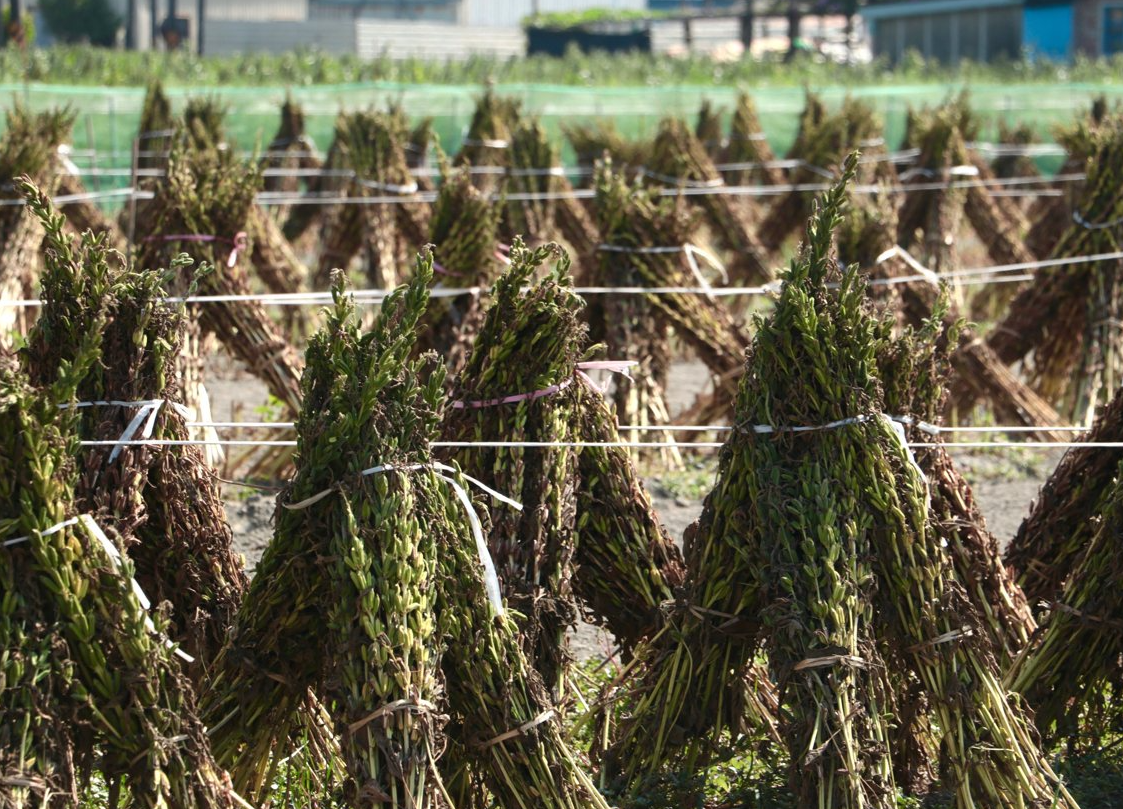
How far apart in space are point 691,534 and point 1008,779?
2.94 ft

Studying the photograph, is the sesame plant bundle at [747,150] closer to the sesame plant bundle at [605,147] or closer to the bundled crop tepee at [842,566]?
the sesame plant bundle at [605,147]

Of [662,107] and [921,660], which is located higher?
[662,107]

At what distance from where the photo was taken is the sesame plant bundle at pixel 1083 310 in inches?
306

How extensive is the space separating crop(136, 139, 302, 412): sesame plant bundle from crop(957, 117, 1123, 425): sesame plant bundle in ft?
11.0

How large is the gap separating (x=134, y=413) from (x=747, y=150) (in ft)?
34.3

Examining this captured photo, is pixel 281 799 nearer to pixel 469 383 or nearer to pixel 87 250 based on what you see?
pixel 469 383

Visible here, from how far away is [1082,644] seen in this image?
400 cm

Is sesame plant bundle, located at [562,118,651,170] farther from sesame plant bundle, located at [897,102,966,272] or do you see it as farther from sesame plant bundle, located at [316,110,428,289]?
sesame plant bundle, located at [316,110,428,289]

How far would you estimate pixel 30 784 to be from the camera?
288cm

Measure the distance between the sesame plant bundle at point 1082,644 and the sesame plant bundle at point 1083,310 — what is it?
378 centimetres

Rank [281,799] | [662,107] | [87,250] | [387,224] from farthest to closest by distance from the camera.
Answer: [662,107] → [387,224] → [281,799] → [87,250]

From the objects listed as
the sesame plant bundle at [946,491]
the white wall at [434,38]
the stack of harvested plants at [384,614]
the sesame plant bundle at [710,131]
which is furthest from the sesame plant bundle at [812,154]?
the white wall at [434,38]

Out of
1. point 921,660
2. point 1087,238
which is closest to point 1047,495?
point 921,660

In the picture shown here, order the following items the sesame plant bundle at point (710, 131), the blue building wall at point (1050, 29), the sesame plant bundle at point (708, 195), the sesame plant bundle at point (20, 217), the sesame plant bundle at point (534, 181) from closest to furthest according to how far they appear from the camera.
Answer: the sesame plant bundle at point (20, 217)
the sesame plant bundle at point (534, 181)
the sesame plant bundle at point (708, 195)
the sesame plant bundle at point (710, 131)
the blue building wall at point (1050, 29)
